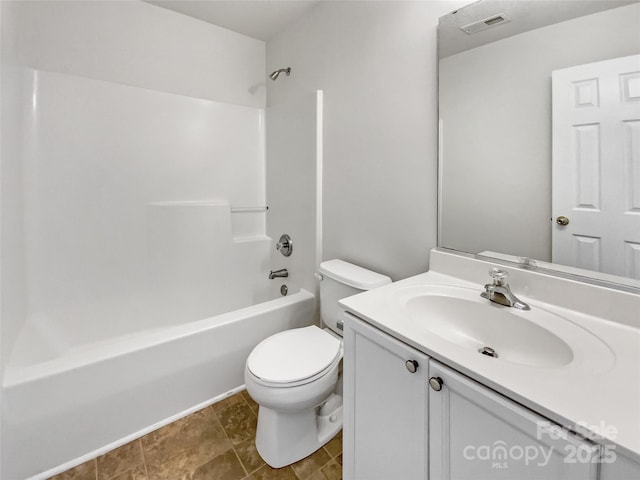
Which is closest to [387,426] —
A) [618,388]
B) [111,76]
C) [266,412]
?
[618,388]

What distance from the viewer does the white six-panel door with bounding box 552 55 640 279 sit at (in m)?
0.82

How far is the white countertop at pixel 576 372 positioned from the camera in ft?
1.61

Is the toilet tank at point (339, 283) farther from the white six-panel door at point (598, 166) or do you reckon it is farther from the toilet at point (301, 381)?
the white six-panel door at point (598, 166)

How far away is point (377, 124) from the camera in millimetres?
1507

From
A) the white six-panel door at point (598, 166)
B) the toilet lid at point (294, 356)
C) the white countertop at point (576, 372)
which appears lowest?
the toilet lid at point (294, 356)

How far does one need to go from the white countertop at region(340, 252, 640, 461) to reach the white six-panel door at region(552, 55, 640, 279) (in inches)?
4.7

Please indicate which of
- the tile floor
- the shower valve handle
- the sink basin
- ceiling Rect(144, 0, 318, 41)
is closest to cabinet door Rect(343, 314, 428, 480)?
the sink basin

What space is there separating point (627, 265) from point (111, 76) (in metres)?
2.59

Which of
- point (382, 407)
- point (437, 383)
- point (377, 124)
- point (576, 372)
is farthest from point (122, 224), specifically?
point (576, 372)

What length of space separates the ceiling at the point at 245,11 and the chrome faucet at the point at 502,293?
1889 millimetres

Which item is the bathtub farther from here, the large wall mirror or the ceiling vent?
the ceiling vent

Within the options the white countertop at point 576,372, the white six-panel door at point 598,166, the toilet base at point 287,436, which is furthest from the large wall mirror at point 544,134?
the toilet base at point 287,436

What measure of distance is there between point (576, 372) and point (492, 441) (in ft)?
0.74

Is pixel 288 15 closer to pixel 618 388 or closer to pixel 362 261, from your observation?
pixel 362 261
